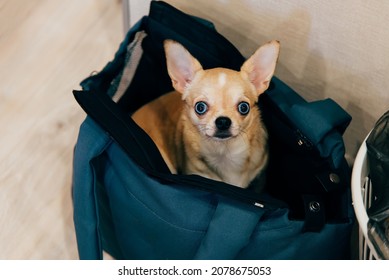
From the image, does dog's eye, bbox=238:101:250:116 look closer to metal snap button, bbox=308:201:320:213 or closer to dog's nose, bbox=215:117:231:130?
dog's nose, bbox=215:117:231:130

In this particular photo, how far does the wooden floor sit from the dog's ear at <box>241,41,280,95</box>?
0.68m

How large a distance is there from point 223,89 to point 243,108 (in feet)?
0.19

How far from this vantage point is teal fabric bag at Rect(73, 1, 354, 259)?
1.04 m

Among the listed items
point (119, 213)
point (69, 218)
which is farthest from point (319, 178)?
point (69, 218)

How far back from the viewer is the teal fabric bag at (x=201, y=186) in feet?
3.41

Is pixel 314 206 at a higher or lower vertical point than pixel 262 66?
lower

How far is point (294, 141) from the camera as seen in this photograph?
46.6 inches

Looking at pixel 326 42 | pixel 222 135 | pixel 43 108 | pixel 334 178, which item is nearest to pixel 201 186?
pixel 222 135

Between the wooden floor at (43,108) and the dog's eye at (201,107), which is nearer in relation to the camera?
the dog's eye at (201,107)

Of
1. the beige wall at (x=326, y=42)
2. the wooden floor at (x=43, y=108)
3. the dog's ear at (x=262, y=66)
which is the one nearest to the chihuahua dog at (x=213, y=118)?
the dog's ear at (x=262, y=66)

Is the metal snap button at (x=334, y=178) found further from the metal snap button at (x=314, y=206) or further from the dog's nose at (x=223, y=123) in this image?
the dog's nose at (x=223, y=123)

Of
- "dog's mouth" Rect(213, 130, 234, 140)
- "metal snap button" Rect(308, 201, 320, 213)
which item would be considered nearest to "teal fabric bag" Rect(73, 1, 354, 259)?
"metal snap button" Rect(308, 201, 320, 213)

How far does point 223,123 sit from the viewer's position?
1.11 m

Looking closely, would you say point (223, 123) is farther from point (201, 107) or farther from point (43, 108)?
point (43, 108)
